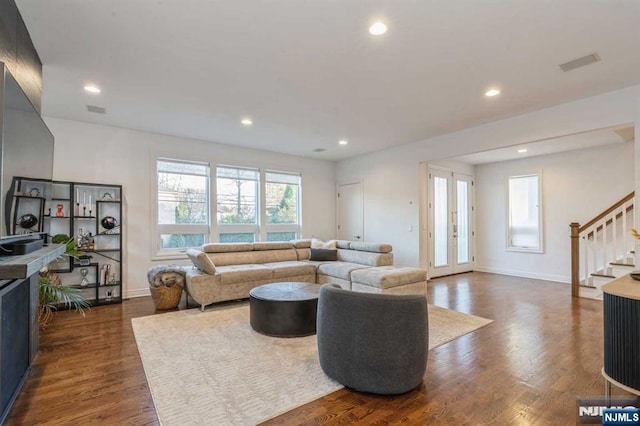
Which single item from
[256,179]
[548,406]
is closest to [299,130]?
[256,179]

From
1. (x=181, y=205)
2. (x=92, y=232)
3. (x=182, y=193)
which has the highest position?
(x=182, y=193)

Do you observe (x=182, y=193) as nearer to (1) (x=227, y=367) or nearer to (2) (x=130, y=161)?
(2) (x=130, y=161)

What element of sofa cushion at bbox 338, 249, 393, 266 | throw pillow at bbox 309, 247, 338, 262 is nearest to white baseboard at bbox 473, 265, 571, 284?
sofa cushion at bbox 338, 249, 393, 266

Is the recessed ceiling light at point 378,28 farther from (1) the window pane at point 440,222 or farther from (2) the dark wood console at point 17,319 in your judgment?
(1) the window pane at point 440,222

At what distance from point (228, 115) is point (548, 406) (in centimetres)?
461

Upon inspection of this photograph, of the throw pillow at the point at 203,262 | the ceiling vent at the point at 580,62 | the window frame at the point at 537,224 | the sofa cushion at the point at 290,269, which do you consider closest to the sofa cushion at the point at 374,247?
the sofa cushion at the point at 290,269

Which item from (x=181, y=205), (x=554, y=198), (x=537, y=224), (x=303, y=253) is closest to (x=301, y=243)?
(x=303, y=253)

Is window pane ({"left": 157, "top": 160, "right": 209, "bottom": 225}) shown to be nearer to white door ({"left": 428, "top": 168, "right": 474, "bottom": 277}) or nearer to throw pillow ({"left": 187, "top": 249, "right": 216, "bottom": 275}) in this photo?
throw pillow ({"left": 187, "top": 249, "right": 216, "bottom": 275})

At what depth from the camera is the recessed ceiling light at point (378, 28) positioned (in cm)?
247

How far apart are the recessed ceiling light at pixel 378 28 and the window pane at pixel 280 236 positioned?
16.3ft

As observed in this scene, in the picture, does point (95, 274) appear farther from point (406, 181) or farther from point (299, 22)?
point (406, 181)

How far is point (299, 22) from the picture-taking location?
8.04ft

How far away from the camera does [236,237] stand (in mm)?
6453

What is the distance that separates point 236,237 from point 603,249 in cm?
627
